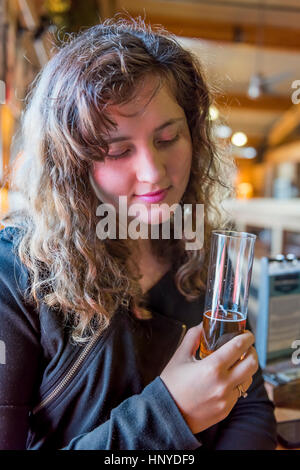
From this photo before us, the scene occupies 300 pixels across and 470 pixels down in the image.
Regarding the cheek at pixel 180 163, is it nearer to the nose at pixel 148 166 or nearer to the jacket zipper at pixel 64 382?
the nose at pixel 148 166

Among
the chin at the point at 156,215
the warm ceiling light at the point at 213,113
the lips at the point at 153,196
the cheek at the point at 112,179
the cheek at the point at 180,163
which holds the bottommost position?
the chin at the point at 156,215

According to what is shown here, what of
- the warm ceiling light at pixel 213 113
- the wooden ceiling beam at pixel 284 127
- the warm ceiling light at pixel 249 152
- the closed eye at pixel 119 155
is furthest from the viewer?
the warm ceiling light at pixel 249 152

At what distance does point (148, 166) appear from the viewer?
2.19 ft

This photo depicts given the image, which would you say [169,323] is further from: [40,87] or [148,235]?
[40,87]

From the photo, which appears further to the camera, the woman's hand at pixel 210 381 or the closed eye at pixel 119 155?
the closed eye at pixel 119 155

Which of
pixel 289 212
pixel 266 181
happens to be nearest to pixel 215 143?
pixel 289 212

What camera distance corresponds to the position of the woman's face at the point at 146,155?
67cm

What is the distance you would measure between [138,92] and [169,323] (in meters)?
0.44

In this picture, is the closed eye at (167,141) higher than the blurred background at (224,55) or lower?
lower

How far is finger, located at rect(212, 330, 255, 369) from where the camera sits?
58 centimetres

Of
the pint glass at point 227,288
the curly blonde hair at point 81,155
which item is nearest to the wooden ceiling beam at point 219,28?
the curly blonde hair at point 81,155

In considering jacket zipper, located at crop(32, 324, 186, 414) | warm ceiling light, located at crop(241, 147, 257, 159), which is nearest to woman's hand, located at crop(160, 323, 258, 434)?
jacket zipper, located at crop(32, 324, 186, 414)

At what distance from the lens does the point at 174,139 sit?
0.73 metres

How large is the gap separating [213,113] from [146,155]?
13.4 inches
